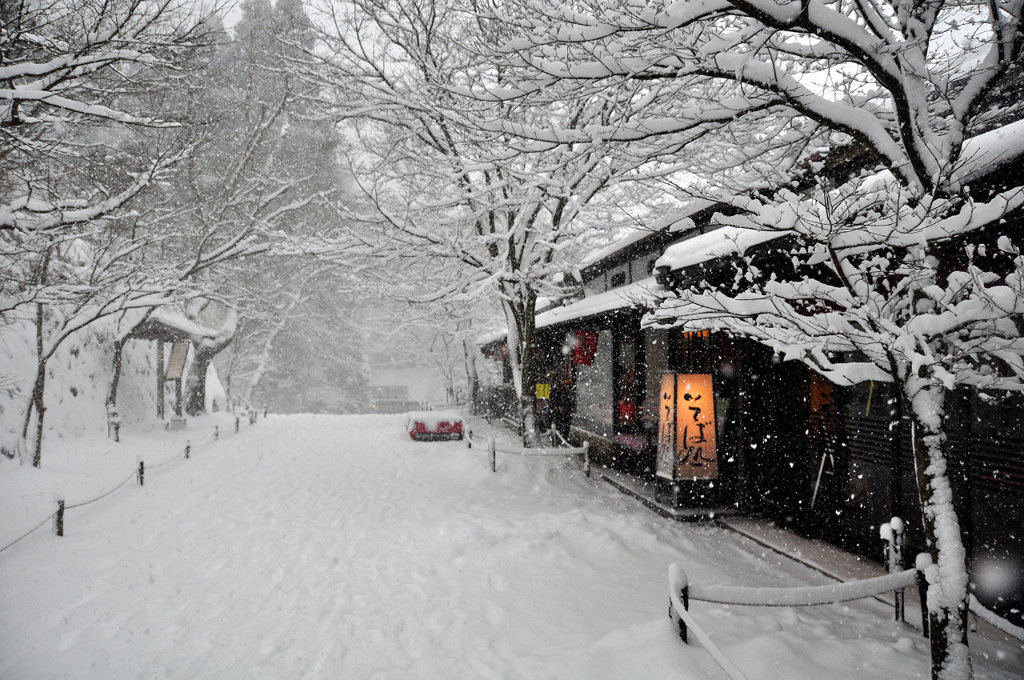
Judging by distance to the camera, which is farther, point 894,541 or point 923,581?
point 894,541

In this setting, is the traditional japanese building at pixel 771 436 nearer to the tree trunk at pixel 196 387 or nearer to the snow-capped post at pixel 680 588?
the snow-capped post at pixel 680 588

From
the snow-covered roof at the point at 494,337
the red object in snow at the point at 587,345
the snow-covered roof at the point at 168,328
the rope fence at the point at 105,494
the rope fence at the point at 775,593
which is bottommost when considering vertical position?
the rope fence at the point at 105,494

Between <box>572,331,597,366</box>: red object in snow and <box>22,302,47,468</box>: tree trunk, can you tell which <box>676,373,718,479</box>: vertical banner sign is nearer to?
<box>572,331,597,366</box>: red object in snow

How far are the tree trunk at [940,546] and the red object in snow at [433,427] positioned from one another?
14.7m

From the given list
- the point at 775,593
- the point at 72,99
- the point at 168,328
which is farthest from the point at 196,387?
the point at 775,593

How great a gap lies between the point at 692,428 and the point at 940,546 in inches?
206

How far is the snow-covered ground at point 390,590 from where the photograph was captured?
4367 millimetres

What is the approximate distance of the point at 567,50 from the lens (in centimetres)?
444

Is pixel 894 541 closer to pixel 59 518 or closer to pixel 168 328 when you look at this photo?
pixel 59 518

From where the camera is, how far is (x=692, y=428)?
8602mm

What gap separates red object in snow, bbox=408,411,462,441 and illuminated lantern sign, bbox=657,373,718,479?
9.96m

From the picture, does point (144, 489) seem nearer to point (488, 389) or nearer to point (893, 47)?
point (893, 47)

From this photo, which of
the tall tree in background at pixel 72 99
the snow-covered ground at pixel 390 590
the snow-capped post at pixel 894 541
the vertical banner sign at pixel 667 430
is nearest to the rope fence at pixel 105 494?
the snow-covered ground at pixel 390 590

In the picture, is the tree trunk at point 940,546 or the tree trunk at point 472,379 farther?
the tree trunk at point 472,379
